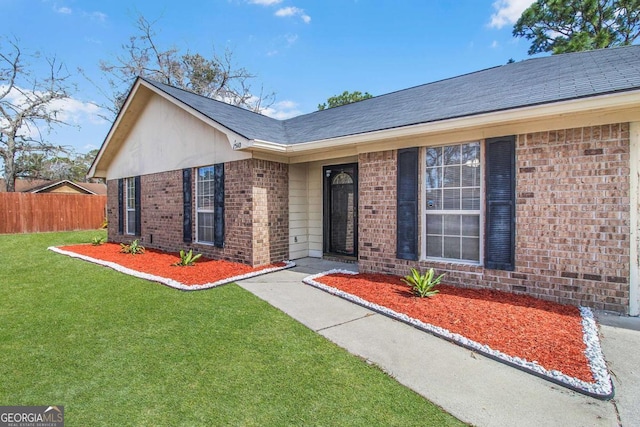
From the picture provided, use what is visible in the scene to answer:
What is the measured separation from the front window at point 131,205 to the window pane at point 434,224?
986cm

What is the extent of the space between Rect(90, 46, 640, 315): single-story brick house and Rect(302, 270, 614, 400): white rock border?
1120mm

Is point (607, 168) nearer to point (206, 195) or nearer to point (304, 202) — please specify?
point (304, 202)

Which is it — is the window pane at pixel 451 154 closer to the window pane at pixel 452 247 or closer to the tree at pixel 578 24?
the window pane at pixel 452 247

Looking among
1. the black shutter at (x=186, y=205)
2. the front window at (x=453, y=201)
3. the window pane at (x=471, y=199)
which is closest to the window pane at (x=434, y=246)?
the front window at (x=453, y=201)

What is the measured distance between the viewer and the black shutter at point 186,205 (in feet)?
29.0

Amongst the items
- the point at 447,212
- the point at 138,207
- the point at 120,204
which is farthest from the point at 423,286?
the point at 120,204

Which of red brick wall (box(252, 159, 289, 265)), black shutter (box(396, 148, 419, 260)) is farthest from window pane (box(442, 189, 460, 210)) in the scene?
red brick wall (box(252, 159, 289, 265))

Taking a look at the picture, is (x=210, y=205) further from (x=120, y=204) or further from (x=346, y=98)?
(x=346, y=98)

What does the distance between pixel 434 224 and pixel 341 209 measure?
2.83 meters

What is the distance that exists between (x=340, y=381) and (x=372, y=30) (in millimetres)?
12322

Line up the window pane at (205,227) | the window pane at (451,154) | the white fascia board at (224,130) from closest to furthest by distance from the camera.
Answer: the window pane at (451,154), the white fascia board at (224,130), the window pane at (205,227)

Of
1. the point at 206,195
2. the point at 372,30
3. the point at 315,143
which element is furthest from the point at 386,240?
the point at 372,30

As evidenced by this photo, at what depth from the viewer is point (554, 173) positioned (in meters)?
4.66

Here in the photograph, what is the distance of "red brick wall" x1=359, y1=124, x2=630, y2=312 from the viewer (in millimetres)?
4281
